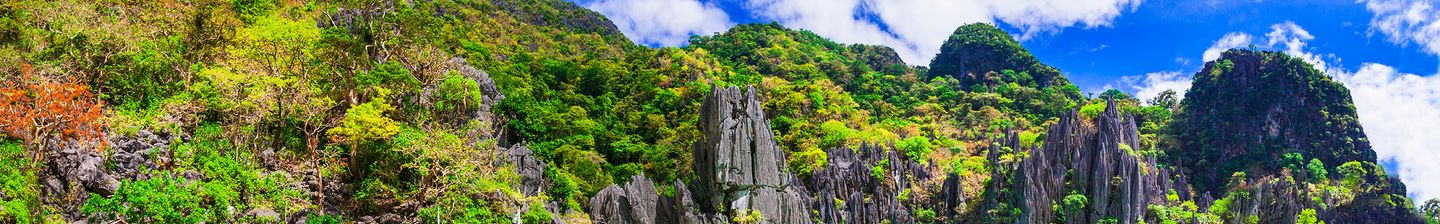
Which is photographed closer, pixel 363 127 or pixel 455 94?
pixel 363 127

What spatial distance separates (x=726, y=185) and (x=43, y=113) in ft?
54.2

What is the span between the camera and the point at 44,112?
13.5m

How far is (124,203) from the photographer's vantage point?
12.7m

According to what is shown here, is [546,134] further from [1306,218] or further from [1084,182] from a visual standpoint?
[1306,218]

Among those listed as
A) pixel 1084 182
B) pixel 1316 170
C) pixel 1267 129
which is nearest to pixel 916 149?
pixel 1084 182

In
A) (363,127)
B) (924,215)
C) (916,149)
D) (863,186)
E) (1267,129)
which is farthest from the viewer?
(1267,129)

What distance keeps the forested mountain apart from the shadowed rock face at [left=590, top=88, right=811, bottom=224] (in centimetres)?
9

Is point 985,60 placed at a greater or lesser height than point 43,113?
greater

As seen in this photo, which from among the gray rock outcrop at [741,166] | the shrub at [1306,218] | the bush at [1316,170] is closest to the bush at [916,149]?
the gray rock outcrop at [741,166]

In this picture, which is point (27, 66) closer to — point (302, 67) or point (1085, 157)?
point (302, 67)

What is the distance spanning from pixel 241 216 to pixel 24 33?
742cm

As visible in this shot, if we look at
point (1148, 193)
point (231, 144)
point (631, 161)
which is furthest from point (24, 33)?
point (1148, 193)

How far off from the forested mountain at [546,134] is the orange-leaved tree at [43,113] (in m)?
0.07

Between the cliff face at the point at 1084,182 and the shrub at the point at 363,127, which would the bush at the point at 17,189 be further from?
the cliff face at the point at 1084,182
